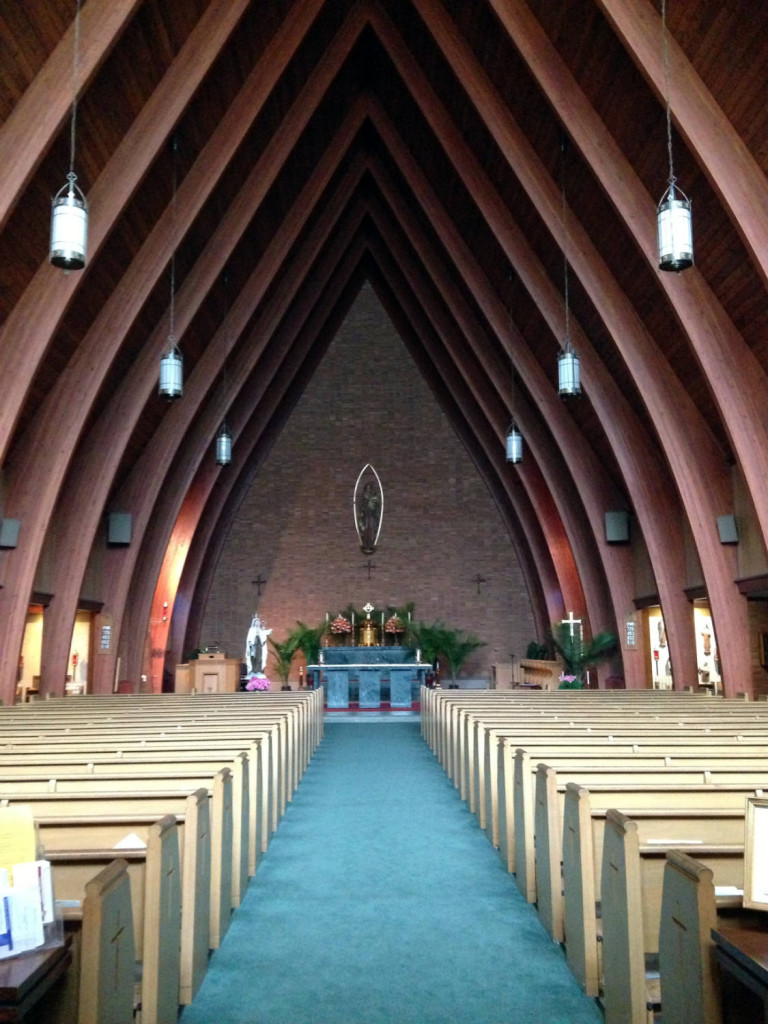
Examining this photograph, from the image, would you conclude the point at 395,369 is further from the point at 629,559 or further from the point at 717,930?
the point at 717,930

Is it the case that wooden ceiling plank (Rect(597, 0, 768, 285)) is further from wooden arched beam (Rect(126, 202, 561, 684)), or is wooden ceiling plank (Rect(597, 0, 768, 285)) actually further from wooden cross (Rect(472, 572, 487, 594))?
wooden cross (Rect(472, 572, 487, 594))

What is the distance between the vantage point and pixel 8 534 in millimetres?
9836

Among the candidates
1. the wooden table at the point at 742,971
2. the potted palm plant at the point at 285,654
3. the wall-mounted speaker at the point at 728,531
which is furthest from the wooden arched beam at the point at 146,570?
the wooden table at the point at 742,971

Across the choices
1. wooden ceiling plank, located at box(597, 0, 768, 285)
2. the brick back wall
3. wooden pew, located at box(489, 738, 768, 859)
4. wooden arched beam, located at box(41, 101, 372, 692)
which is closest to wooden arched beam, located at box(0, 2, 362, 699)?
wooden arched beam, located at box(41, 101, 372, 692)

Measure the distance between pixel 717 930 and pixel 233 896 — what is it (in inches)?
108

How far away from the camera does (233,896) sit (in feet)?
13.7

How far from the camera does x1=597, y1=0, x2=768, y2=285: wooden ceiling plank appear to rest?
683 centimetres

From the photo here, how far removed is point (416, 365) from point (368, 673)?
7540 mm

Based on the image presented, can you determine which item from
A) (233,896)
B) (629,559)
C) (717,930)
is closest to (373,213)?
(629,559)

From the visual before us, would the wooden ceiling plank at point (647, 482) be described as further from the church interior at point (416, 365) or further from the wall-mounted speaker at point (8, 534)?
the wall-mounted speaker at point (8, 534)

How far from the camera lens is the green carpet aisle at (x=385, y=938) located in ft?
10.0

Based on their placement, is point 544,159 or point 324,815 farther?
point 544,159

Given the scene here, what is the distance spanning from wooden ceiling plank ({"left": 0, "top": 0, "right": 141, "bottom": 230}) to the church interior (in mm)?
32

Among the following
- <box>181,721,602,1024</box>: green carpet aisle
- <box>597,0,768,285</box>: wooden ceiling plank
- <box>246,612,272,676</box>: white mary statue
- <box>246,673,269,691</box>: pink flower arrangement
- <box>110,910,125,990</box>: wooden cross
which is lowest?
<box>181,721,602,1024</box>: green carpet aisle
